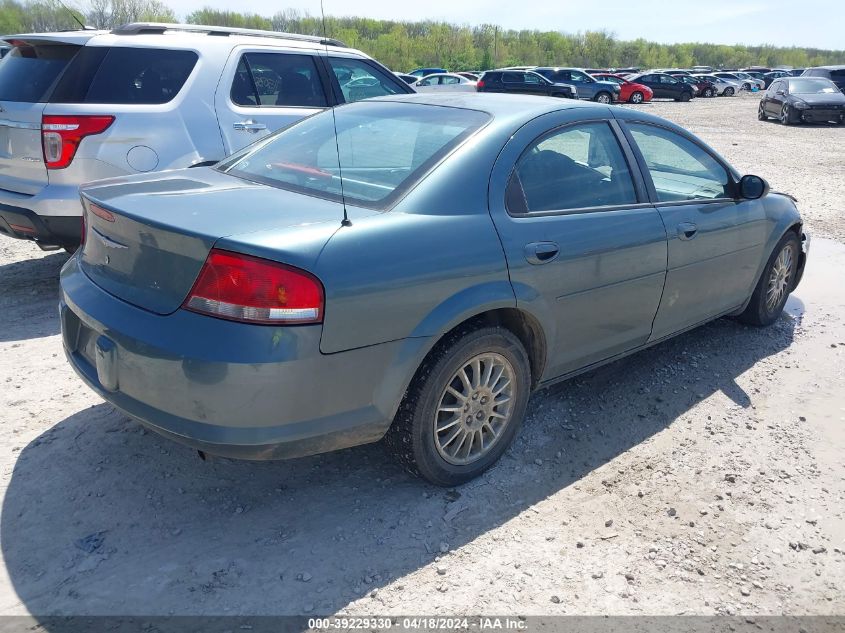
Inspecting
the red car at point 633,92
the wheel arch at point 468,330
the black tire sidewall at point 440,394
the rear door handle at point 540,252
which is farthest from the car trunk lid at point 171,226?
the red car at point 633,92

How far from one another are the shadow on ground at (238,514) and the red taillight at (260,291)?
0.94 m

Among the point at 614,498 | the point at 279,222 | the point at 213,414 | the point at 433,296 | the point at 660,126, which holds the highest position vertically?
the point at 660,126

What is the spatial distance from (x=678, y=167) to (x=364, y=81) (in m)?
3.36

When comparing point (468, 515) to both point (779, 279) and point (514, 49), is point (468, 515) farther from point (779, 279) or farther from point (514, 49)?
point (514, 49)

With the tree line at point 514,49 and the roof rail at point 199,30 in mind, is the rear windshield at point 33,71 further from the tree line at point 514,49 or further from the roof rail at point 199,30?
the tree line at point 514,49

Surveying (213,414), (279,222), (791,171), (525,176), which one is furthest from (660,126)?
(791,171)

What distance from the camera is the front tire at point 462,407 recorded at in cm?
294

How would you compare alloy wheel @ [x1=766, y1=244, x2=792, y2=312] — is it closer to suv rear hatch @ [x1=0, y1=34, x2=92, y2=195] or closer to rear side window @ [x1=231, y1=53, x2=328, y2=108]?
rear side window @ [x1=231, y1=53, x2=328, y2=108]

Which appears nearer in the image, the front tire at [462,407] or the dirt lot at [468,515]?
the dirt lot at [468,515]

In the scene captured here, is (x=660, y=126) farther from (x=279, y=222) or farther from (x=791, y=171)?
(x=791, y=171)

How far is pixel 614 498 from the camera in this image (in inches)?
128

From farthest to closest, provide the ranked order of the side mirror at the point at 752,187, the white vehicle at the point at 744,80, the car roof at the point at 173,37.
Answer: the white vehicle at the point at 744,80, the car roof at the point at 173,37, the side mirror at the point at 752,187

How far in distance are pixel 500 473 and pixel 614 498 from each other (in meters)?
0.51

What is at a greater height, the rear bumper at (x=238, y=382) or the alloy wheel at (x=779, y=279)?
the rear bumper at (x=238, y=382)
